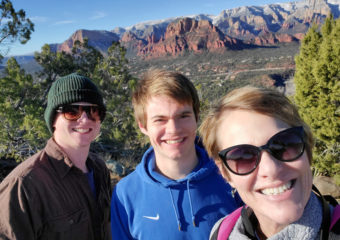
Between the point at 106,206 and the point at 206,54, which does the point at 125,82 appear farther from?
the point at 206,54

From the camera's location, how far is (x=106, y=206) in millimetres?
2322

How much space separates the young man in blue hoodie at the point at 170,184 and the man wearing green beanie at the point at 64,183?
0.47m

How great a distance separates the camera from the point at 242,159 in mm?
1120

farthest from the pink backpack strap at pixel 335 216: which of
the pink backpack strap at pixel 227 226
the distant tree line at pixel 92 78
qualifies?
the distant tree line at pixel 92 78

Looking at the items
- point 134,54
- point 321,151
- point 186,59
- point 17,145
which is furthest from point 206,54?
point 17,145

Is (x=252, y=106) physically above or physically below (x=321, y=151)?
above

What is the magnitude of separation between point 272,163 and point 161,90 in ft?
3.13

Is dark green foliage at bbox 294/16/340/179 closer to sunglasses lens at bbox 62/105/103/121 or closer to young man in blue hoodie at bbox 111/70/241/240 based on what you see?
young man in blue hoodie at bbox 111/70/241/240

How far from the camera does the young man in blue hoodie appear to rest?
1.63m

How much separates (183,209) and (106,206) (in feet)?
3.32

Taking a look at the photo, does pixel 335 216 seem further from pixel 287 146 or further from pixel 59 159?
pixel 59 159

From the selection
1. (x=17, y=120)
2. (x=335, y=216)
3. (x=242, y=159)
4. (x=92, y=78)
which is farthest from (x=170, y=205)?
(x=92, y=78)

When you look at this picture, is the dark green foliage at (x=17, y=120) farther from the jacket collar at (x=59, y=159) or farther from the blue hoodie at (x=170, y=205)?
the blue hoodie at (x=170, y=205)

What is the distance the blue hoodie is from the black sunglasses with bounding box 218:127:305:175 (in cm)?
64
